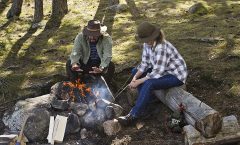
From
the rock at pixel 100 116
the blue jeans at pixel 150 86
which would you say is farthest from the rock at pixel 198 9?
the rock at pixel 100 116

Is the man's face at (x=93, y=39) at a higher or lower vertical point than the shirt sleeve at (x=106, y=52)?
higher

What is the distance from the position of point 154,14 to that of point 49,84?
7.43 meters

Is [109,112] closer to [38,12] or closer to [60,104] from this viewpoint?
[60,104]

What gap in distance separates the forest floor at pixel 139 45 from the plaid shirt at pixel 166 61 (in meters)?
0.93

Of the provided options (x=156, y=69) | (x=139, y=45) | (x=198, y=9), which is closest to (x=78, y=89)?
(x=156, y=69)

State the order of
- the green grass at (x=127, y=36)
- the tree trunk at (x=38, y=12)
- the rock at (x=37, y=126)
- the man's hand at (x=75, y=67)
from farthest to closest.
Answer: the tree trunk at (x=38, y=12) < the green grass at (x=127, y=36) < the man's hand at (x=75, y=67) < the rock at (x=37, y=126)

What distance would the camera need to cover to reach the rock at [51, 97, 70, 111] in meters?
8.05

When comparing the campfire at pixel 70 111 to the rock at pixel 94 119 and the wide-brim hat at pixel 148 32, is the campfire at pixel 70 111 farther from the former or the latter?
the wide-brim hat at pixel 148 32

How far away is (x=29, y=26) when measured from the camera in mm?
15195

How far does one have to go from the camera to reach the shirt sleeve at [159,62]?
7.34 metres

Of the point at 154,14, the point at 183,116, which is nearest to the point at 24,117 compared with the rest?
the point at 183,116

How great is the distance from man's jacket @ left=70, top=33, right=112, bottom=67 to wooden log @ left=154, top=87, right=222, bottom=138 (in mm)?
1382

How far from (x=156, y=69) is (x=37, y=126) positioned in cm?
258

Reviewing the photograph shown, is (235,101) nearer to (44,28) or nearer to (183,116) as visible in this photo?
(183,116)
